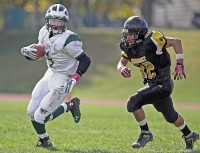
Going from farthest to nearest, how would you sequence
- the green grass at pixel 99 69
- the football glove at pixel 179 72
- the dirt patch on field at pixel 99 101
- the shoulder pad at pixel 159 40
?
the green grass at pixel 99 69 → the dirt patch on field at pixel 99 101 → the shoulder pad at pixel 159 40 → the football glove at pixel 179 72

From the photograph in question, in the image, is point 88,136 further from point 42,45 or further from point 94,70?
point 94,70

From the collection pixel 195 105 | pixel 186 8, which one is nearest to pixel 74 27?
pixel 186 8

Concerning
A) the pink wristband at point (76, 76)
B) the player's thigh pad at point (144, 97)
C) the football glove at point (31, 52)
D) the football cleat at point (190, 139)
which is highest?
the football glove at point (31, 52)

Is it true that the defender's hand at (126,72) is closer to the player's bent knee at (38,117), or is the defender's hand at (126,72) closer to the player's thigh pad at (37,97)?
the player's thigh pad at (37,97)

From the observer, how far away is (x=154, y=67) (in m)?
7.71

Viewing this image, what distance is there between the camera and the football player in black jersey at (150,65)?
24.9 ft

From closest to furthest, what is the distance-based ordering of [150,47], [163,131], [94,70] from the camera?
[150,47]
[163,131]
[94,70]

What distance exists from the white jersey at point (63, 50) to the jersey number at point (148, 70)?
2.73ft

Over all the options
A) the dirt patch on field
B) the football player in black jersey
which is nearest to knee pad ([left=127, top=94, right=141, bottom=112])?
the football player in black jersey

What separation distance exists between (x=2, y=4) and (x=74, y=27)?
4.44m

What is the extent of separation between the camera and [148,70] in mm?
7738

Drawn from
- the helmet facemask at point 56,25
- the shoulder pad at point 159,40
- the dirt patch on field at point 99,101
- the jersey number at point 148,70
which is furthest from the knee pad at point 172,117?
the dirt patch on field at point 99,101

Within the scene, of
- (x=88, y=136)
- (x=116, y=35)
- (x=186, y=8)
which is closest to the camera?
(x=88, y=136)

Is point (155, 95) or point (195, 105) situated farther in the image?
point (195, 105)
